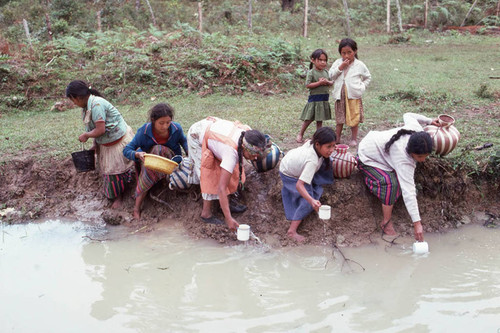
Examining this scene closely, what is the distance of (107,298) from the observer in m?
3.44

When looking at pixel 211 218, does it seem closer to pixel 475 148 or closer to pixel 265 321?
pixel 265 321

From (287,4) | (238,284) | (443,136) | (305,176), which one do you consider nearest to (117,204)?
(238,284)

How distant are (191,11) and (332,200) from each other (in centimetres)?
1572

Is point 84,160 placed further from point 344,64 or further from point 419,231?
point 419,231

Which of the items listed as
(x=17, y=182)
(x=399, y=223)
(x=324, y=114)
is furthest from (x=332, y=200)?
(x=17, y=182)

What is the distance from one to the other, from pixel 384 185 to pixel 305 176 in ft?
2.63

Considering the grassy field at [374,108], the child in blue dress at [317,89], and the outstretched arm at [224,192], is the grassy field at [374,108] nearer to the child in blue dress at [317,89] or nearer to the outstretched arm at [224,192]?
the child in blue dress at [317,89]

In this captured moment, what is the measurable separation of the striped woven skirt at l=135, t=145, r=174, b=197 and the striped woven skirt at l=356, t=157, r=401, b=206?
204 centimetres

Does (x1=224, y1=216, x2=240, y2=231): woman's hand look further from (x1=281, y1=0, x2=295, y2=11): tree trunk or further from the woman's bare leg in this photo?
(x1=281, y1=0, x2=295, y2=11): tree trunk

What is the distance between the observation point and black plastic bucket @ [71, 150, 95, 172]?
454cm

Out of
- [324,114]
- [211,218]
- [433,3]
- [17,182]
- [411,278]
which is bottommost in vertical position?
[411,278]

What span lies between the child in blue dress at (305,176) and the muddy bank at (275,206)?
179mm

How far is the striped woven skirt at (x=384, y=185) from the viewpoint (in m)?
4.02

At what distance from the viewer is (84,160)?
4.58 m
